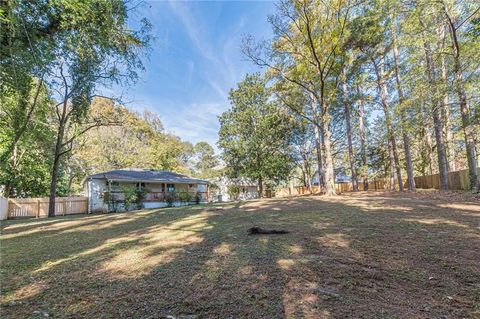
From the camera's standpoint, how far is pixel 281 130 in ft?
82.5

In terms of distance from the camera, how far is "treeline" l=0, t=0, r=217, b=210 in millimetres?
5234

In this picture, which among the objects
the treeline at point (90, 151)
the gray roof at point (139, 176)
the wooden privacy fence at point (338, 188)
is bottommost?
the wooden privacy fence at point (338, 188)

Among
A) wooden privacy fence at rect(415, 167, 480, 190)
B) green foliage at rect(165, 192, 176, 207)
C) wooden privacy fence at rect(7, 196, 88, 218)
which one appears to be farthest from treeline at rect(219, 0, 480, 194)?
wooden privacy fence at rect(7, 196, 88, 218)

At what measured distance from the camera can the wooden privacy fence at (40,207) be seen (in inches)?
580

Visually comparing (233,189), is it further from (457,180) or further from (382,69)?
(457,180)

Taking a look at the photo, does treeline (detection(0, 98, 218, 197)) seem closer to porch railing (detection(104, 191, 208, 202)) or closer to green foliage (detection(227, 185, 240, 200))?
porch railing (detection(104, 191, 208, 202))

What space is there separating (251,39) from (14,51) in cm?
1144

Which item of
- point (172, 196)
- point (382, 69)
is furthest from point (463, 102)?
point (172, 196)

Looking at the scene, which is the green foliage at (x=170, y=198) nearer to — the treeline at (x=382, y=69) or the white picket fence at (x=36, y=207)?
the white picket fence at (x=36, y=207)

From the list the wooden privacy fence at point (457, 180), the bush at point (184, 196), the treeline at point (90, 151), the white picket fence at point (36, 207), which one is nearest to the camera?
the wooden privacy fence at point (457, 180)

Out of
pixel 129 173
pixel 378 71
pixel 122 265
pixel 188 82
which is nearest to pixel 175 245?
pixel 122 265

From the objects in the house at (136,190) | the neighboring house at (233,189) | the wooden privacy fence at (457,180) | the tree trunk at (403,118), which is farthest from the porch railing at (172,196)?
the wooden privacy fence at (457,180)

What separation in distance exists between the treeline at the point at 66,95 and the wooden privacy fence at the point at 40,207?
1337 millimetres

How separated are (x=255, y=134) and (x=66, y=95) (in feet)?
51.3
